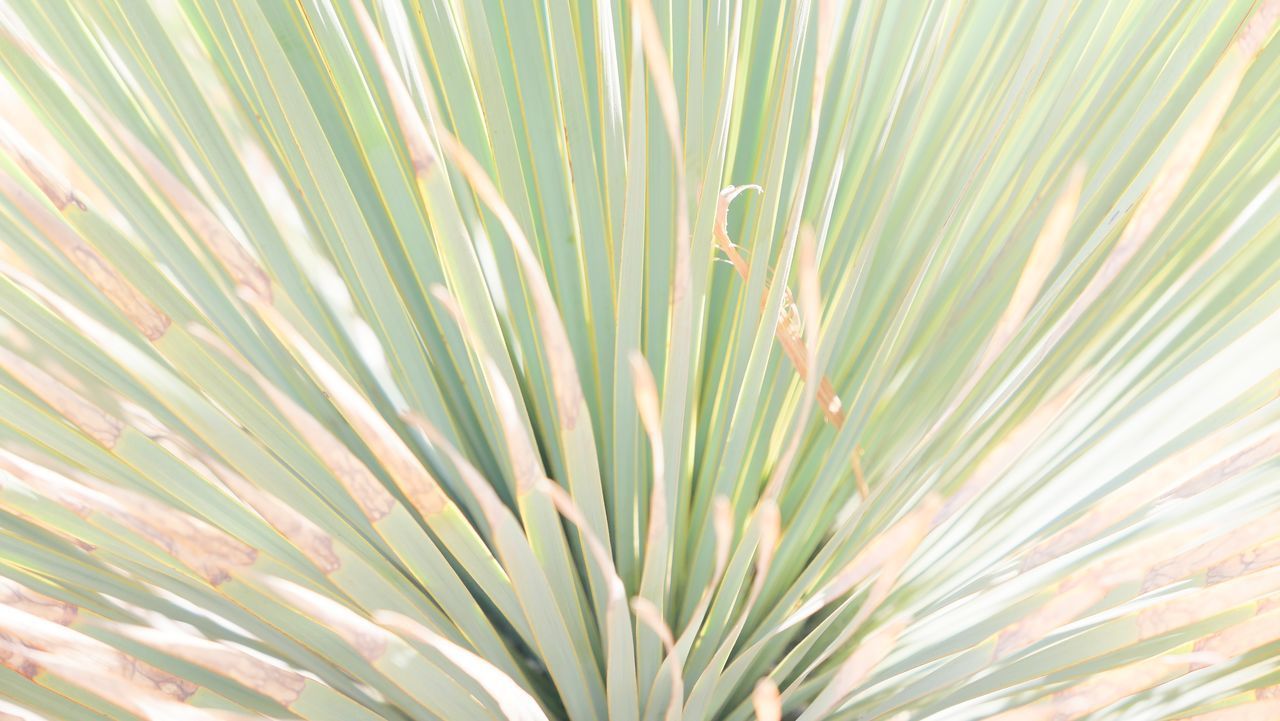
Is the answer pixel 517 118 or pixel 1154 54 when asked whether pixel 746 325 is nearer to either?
pixel 517 118

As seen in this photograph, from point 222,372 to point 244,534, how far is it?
4.2 inches

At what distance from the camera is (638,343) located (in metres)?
0.63

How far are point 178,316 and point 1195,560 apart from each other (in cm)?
63

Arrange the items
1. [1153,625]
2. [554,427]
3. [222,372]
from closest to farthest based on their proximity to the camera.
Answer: [1153,625] → [222,372] → [554,427]

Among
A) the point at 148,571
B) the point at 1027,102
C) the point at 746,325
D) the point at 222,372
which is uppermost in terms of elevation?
the point at 1027,102

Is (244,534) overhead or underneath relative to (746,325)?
underneath

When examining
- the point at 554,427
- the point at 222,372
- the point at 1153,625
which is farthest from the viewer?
the point at 554,427

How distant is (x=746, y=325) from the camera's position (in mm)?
640

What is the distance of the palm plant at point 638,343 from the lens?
1.68ft

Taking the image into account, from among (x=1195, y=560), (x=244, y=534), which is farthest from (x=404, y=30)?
(x=1195, y=560)

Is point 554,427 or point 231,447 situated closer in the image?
point 231,447

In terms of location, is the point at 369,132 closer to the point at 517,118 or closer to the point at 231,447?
the point at 517,118

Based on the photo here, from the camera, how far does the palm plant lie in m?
0.51

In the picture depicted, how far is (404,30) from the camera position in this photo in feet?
2.21
